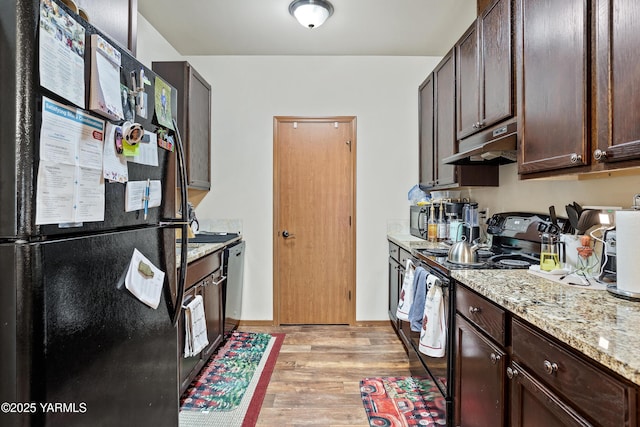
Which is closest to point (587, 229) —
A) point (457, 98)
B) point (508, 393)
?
point (508, 393)

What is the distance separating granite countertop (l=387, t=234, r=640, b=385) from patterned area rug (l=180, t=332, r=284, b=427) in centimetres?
149

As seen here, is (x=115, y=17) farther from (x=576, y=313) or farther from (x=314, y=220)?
(x=314, y=220)

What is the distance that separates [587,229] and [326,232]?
2.30 meters

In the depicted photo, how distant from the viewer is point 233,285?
3143 millimetres

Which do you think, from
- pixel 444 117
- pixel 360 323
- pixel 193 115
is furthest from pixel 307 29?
pixel 360 323

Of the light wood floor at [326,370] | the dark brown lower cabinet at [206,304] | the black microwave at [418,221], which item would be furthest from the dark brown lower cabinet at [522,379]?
the black microwave at [418,221]

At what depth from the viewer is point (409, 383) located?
240 centimetres

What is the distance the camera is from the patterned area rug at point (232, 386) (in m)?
2.01

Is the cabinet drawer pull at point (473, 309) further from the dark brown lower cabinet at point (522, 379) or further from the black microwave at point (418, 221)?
the black microwave at point (418, 221)

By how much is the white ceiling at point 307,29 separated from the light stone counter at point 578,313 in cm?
216

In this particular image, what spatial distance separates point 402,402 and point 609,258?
4.63 ft

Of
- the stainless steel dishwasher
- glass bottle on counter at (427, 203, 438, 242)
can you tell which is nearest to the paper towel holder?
glass bottle on counter at (427, 203, 438, 242)

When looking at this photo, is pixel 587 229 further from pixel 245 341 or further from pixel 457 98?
pixel 245 341

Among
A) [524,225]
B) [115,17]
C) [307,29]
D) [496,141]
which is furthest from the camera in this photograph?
[307,29]
